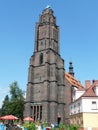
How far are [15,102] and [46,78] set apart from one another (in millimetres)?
21131

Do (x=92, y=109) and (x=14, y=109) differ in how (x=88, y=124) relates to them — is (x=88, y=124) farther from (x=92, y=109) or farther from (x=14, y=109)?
(x=14, y=109)

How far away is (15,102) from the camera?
84.4 m

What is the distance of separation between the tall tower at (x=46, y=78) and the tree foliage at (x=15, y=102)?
1379 cm

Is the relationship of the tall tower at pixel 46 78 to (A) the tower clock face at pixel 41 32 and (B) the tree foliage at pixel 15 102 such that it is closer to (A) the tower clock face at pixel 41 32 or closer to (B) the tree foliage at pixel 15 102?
(A) the tower clock face at pixel 41 32

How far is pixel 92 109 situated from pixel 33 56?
35.7 m

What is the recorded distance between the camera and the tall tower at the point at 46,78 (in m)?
67.1

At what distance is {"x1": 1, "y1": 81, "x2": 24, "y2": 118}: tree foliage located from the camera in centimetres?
8200

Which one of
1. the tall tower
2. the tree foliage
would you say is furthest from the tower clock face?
the tree foliage

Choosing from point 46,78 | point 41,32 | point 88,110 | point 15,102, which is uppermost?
point 41,32

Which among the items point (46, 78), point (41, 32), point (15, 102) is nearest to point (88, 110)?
point (46, 78)

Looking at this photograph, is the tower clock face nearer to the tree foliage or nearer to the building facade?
the tree foliage

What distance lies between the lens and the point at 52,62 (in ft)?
237

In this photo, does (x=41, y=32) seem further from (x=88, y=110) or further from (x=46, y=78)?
(x=88, y=110)

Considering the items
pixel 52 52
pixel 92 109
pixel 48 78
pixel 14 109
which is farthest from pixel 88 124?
pixel 14 109
